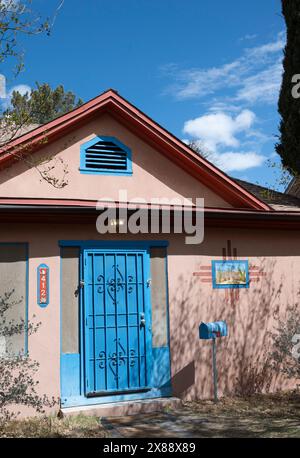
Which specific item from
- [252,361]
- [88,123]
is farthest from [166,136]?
[252,361]

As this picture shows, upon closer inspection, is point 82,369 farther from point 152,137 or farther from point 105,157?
point 152,137

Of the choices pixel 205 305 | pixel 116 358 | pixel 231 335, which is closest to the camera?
pixel 116 358

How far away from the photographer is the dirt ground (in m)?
6.31

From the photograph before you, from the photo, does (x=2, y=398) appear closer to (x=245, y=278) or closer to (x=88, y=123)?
(x=245, y=278)

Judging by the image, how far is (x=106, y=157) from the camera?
966cm

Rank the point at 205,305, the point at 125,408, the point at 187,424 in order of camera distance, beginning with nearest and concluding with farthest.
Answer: the point at 187,424, the point at 125,408, the point at 205,305

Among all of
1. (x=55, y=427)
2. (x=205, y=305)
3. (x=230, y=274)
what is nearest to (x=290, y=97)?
(x=230, y=274)

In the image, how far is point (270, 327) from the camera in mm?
9125

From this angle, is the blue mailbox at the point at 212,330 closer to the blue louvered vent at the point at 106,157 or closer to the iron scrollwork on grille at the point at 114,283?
the iron scrollwork on grille at the point at 114,283

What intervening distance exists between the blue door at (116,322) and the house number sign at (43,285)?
615mm

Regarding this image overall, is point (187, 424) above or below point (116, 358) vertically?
below

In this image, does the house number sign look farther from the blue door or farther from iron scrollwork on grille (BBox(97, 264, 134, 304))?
iron scrollwork on grille (BBox(97, 264, 134, 304))

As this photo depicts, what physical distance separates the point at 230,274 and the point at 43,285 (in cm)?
346

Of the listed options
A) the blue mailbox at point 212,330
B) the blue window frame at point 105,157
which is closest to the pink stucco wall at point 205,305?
the blue mailbox at point 212,330
